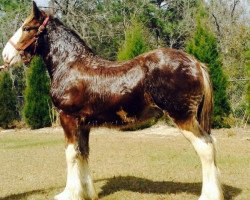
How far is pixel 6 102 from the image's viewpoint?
24891 millimetres

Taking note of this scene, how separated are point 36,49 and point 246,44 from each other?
21.3 m

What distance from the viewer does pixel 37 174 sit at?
9.18m

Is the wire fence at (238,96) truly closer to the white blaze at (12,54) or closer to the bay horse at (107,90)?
the bay horse at (107,90)

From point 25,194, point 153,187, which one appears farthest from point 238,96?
point 25,194

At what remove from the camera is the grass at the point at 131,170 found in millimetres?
7025

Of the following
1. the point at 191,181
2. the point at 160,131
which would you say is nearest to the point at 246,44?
the point at 160,131

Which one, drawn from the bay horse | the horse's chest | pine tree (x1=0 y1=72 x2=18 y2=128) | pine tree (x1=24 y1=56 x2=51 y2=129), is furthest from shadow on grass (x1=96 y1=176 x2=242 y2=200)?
pine tree (x1=0 y1=72 x2=18 y2=128)

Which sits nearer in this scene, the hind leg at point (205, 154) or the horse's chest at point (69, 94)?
the hind leg at point (205, 154)

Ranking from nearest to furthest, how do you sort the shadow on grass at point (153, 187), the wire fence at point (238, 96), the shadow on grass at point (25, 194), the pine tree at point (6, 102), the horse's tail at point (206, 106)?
the horse's tail at point (206, 106), the shadow on grass at point (153, 187), the shadow on grass at point (25, 194), the wire fence at point (238, 96), the pine tree at point (6, 102)

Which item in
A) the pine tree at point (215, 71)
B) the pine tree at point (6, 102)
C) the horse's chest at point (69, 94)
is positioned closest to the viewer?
the horse's chest at point (69, 94)

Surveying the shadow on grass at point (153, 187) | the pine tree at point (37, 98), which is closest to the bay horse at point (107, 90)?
the shadow on grass at point (153, 187)

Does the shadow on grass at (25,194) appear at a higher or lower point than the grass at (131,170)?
higher

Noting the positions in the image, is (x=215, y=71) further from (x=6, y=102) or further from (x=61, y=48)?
(x=61, y=48)

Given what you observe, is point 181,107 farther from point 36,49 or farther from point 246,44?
point 246,44
